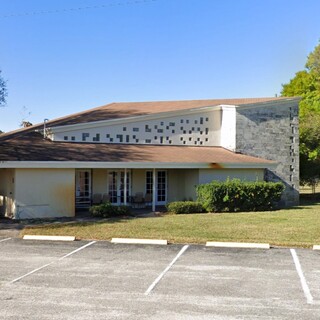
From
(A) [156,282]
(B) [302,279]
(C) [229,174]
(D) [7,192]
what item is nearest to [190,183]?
(C) [229,174]

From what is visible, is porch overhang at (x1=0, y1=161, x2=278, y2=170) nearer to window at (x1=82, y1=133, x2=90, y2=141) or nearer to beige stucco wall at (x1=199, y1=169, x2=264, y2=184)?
beige stucco wall at (x1=199, y1=169, x2=264, y2=184)

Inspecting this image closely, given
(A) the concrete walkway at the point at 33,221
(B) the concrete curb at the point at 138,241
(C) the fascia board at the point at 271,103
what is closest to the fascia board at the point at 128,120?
(C) the fascia board at the point at 271,103

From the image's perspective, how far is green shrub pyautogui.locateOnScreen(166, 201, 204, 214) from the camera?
20.0 metres

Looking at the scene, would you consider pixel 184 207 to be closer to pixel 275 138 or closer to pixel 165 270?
pixel 275 138

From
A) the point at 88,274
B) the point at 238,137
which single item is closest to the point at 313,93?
the point at 238,137

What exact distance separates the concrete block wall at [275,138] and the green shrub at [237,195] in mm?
3110

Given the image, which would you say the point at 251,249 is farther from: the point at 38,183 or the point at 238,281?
the point at 38,183

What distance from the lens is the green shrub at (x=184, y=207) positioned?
2005cm

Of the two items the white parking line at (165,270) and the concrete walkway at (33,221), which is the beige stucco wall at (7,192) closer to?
the concrete walkway at (33,221)

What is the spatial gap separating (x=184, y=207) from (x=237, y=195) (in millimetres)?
2667

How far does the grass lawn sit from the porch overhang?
9.21 ft

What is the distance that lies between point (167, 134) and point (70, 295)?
57.9 feet

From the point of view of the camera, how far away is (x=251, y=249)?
40.0 feet

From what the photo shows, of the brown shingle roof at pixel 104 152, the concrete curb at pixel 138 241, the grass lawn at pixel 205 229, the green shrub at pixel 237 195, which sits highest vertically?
the brown shingle roof at pixel 104 152
